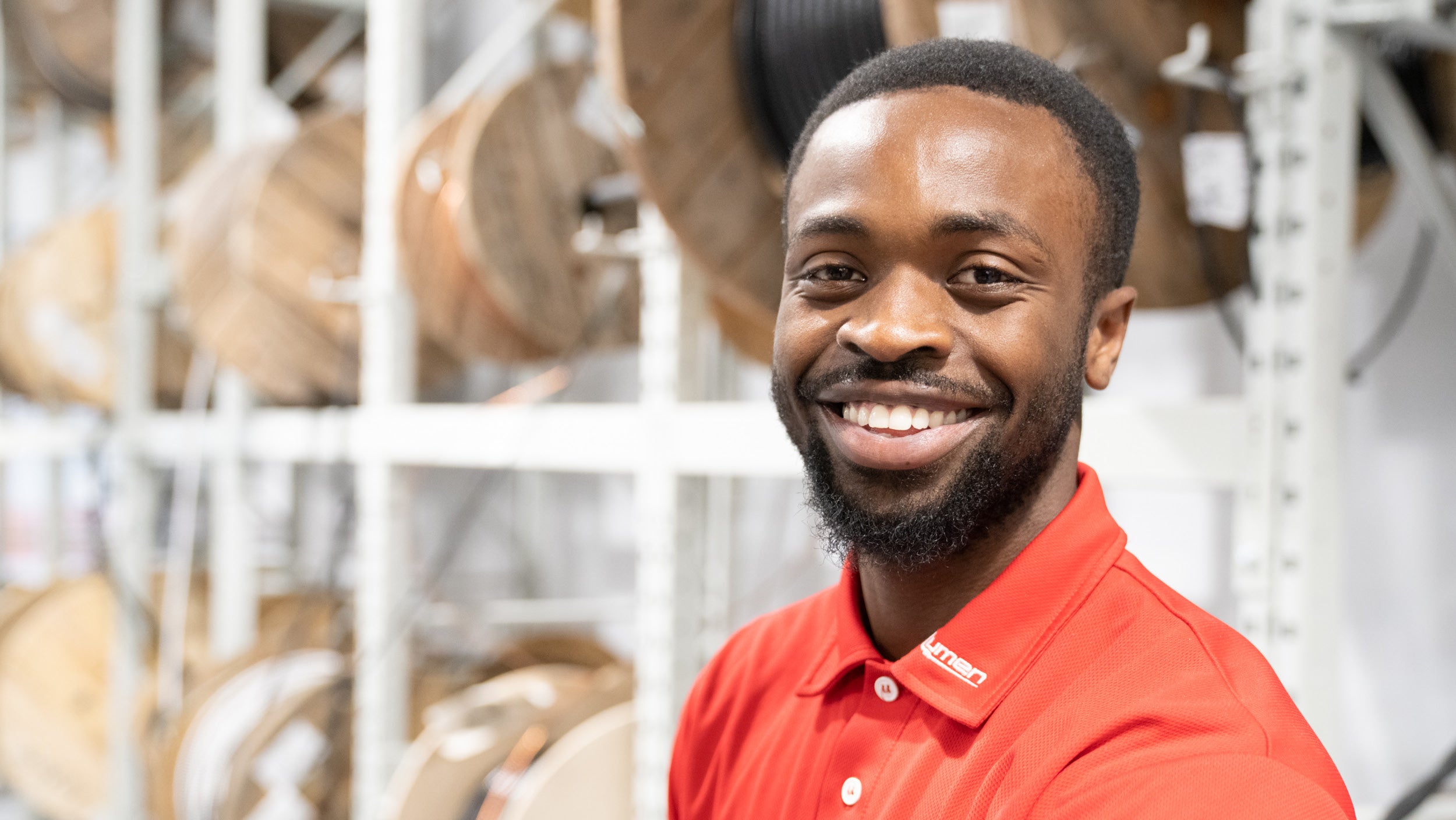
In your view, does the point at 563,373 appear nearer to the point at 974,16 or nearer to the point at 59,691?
the point at 974,16

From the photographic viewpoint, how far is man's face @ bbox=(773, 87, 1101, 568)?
2.89 feet

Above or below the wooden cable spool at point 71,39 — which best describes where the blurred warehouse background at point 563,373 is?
below

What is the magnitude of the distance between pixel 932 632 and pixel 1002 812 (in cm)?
21

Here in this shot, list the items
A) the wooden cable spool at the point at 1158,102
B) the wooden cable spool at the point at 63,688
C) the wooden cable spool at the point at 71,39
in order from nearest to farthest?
the wooden cable spool at the point at 1158,102
the wooden cable spool at the point at 63,688
the wooden cable spool at the point at 71,39

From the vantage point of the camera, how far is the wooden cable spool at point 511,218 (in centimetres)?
281

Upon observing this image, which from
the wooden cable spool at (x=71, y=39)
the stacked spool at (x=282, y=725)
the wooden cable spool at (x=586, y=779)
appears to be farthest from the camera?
the wooden cable spool at (x=71, y=39)

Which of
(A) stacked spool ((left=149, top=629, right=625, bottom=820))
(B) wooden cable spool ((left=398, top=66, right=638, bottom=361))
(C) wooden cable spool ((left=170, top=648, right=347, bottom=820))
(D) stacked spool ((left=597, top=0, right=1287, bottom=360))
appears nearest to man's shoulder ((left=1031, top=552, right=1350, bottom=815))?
(D) stacked spool ((left=597, top=0, right=1287, bottom=360))

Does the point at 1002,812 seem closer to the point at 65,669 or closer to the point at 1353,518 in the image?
the point at 1353,518

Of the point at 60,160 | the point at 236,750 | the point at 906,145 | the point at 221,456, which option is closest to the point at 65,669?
the point at 221,456

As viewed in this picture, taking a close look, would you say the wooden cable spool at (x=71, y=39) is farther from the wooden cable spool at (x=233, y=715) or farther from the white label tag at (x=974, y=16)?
the white label tag at (x=974, y=16)

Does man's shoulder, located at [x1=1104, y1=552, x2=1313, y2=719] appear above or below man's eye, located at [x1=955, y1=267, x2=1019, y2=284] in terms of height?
below

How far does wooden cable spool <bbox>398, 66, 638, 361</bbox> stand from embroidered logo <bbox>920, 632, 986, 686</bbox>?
6.06ft

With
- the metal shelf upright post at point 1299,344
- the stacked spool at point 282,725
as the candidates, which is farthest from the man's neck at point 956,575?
the stacked spool at point 282,725

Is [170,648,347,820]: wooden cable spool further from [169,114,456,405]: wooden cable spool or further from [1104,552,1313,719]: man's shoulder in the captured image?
[1104,552,1313,719]: man's shoulder
